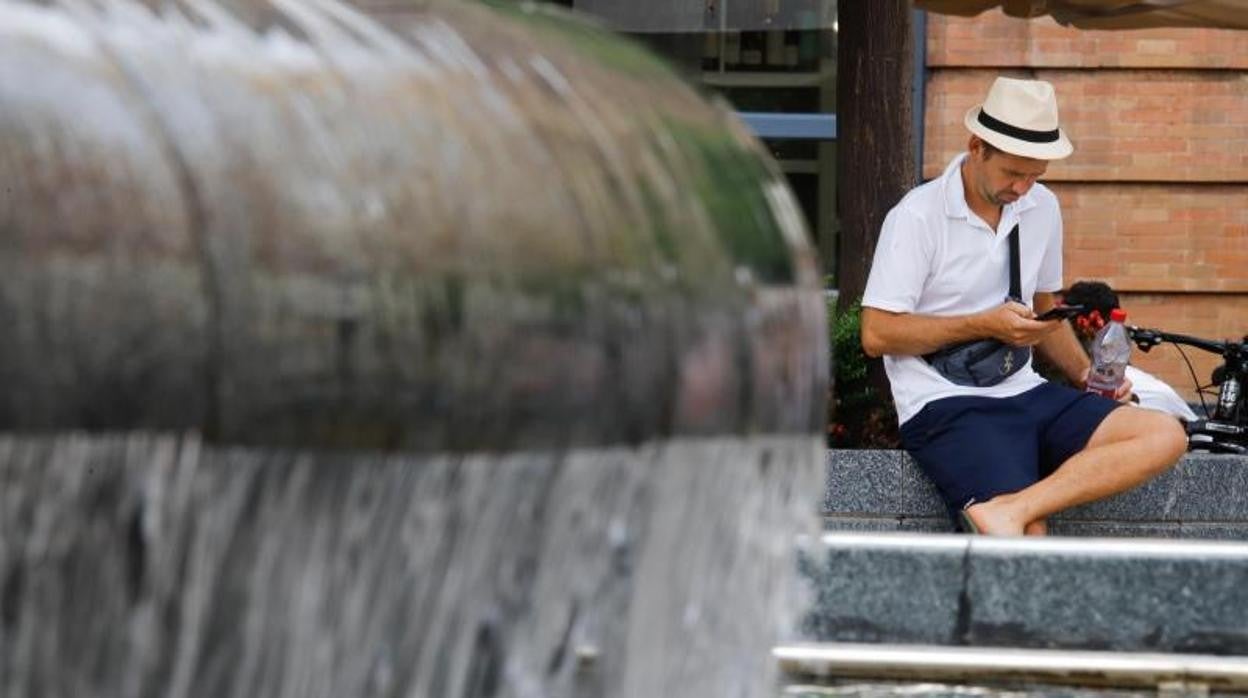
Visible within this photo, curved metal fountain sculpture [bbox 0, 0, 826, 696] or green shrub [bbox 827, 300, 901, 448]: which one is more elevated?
curved metal fountain sculpture [bbox 0, 0, 826, 696]

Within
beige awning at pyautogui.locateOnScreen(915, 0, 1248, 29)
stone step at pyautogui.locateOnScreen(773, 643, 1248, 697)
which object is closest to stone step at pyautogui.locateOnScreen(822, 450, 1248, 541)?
beige awning at pyautogui.locateOnScreen(915, 0, 1248, 29)

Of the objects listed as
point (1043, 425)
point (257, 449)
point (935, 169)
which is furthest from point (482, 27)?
point (935, 169)

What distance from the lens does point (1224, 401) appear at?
845 cm

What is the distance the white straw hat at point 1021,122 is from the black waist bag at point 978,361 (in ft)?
1.63

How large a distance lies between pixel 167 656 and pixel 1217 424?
6386 mm

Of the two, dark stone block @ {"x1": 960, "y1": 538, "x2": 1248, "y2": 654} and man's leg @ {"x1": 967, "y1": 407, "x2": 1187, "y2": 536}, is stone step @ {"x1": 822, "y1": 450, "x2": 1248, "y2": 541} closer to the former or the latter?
man's leg @ {"x1": 967, "y1": 407, "x2": 1187, "y2": 536}

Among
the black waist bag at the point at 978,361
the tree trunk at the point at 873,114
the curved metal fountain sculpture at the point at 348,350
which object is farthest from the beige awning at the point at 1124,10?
the curved metal fountain sculpture at the point at 348,350

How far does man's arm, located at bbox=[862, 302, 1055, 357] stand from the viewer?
634cm

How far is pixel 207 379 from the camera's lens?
223cm

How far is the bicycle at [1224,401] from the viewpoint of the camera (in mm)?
8156

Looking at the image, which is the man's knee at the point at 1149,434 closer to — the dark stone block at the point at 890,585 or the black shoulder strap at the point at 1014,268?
the black shoulder strap at the point at 1014,268

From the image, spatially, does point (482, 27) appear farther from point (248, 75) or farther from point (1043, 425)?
point (1043, 425)

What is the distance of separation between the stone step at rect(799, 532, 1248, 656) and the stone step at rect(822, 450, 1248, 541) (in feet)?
6.88

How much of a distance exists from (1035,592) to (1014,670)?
212 mm
